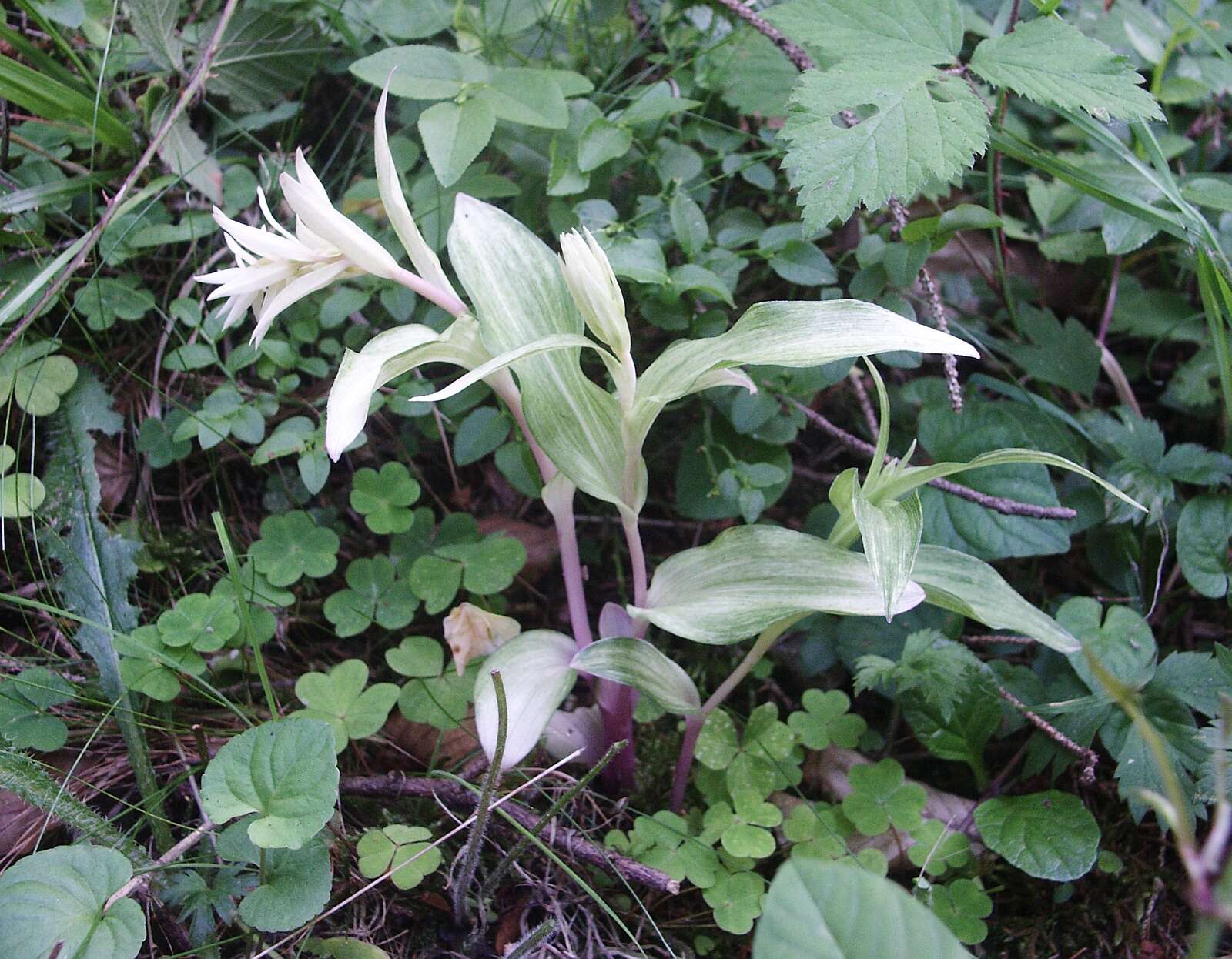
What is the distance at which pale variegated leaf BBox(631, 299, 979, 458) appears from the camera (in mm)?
908

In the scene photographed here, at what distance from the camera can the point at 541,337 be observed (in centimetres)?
108

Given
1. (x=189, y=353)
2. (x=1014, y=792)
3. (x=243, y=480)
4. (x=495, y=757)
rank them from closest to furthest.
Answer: (x=495, y=757) → (x=1014, y=792) → (x=189, y=353) → (x=243, y=480)

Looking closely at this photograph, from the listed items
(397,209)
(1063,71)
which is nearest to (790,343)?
(397,209)

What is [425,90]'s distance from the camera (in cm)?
135

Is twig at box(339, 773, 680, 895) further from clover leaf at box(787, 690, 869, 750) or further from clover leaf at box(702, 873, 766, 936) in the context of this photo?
clover leaf at box(787, 690, 869, 750)

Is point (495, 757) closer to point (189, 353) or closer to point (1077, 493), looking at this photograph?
point (189, 353)

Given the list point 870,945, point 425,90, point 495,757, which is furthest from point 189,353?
point 870,945

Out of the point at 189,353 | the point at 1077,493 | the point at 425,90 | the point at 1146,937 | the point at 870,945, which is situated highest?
the point at 425,90

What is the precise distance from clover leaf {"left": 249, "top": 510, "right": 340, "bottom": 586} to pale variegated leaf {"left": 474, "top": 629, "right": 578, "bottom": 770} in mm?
372

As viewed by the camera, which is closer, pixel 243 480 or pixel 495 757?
pixel 495 757

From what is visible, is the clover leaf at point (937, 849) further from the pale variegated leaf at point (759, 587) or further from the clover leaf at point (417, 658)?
the clover leaf at point (417, 658)

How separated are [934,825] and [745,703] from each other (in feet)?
1.14

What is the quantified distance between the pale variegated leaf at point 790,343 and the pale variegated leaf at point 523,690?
36cm

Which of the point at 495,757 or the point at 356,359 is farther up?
the point at 356,359
